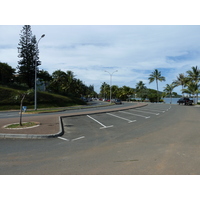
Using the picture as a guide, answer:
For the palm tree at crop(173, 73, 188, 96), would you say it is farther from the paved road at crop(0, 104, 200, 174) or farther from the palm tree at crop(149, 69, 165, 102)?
the paved road at crop(0, 104, 200, 174)

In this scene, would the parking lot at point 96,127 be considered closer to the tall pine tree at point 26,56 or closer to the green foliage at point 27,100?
the green foliage at point 27,100

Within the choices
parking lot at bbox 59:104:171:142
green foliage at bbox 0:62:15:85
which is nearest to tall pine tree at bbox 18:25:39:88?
green foliage at bbox 0:62:15:85

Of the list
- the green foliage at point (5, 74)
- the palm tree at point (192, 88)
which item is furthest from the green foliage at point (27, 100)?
the palm tree at point (192, 88)

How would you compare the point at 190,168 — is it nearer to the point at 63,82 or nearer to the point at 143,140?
the point at 143,140

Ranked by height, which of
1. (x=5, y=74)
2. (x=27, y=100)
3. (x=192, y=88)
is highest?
(x=5, y=74)

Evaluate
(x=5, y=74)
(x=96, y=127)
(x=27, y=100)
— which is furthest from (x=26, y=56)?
(x=96, y=127)

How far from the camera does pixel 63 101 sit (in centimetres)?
3575

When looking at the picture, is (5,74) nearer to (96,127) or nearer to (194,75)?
(96,127)

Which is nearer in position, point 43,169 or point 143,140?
point 43,169

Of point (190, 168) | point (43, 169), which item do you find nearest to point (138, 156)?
point (190, 168)

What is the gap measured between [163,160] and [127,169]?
1.29m

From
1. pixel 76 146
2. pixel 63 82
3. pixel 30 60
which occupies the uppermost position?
pixel 30 60

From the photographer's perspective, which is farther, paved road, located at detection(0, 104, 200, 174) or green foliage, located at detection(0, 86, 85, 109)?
green foliage, located at detection(0, 86, 85, 109)

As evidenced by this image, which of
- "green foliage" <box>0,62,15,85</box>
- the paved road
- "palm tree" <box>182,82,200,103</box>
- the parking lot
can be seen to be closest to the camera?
the paved road
